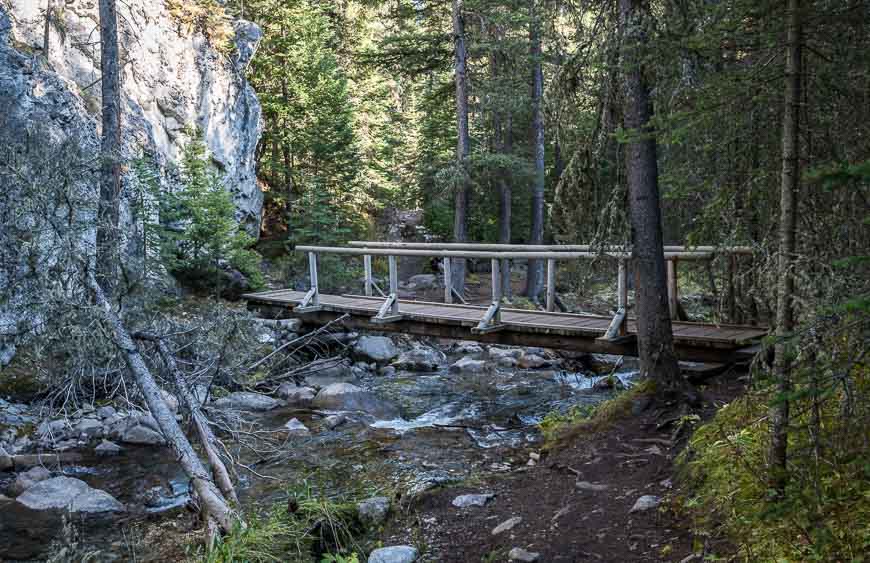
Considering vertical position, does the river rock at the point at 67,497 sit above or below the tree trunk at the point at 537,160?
below

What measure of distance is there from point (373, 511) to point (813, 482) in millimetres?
3735

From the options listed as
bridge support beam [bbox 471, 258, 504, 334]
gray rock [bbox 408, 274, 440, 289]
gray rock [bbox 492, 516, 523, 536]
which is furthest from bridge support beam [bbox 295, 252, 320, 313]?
gray rock [bbox 408, 274, 440, 289]

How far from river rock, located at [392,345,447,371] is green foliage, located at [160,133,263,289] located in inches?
198

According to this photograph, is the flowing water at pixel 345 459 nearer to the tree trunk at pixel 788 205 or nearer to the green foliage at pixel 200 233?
the tree trunk at pixel 788 205

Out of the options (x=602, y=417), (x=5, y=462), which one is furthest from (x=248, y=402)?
(x=602, y=417)

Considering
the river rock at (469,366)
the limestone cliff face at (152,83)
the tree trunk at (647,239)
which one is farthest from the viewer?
the river rock at (469,366)

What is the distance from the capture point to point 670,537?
4.39m

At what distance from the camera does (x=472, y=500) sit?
19.8 ft

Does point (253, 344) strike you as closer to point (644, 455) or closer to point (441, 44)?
point (644, 455)

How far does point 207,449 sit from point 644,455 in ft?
13.2

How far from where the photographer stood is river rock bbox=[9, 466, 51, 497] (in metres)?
7.27

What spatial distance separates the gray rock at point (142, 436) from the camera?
30.0 feet

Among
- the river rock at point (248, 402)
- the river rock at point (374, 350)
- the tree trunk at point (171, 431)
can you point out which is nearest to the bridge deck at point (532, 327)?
the river rock at point (374, 350)

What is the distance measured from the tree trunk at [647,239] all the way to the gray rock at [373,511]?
3095 millimetres
